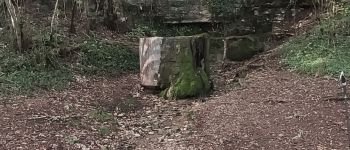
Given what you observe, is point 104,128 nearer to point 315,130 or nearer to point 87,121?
point 87,121

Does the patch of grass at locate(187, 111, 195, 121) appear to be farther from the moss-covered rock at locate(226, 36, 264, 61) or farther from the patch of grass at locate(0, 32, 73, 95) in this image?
the moss-covered rock at locate(226, 36, 264, 61)

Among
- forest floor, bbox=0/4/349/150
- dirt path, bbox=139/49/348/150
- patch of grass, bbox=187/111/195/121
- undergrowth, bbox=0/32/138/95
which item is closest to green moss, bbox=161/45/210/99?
forest floor, bbox=0/4/349/150

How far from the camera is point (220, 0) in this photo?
47.9ft

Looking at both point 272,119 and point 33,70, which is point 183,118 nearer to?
point 272,119

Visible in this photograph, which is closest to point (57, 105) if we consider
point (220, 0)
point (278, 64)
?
point (278, 64)

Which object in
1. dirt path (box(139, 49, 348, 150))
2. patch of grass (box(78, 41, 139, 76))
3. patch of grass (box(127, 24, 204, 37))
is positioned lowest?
dirt path (box(139, 49, 348, 150))

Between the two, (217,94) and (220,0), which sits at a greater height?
(220,0)

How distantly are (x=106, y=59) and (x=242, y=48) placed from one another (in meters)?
3.76

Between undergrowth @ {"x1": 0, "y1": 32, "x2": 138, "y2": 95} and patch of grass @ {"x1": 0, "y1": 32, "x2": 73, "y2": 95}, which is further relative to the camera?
undergrowth @ {"x1": 0, "y1": 32, "x2": 138, "y2": 95}

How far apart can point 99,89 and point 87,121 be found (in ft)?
6.86

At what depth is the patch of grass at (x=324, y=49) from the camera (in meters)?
8.82

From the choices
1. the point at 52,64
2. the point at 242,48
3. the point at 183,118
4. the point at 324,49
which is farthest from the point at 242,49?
the point at 183,118

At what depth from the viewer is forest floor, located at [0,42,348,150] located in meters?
5.75

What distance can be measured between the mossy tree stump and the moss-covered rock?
3308 millimetres
